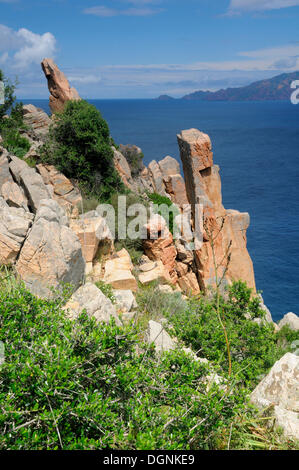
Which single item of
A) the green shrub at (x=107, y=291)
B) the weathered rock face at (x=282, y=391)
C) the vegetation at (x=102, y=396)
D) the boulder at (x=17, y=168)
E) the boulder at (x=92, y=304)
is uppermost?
the boulder at (x=17, y=168)

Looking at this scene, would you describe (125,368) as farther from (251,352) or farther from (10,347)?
(251,352)

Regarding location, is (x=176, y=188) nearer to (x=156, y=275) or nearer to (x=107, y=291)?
(x=156, y=275)

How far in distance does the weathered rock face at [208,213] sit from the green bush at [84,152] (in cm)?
508

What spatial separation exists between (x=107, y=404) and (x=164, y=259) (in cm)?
1164

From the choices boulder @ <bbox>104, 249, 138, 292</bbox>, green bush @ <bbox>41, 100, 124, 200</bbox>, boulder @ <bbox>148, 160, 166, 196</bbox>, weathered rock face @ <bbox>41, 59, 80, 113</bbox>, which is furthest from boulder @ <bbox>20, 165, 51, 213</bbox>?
boulder @ <bbox>148, 160, 166, 196</bbox>

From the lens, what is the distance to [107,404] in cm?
340

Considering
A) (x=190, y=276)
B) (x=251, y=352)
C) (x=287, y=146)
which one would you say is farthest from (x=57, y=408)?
(x=287, y=146)

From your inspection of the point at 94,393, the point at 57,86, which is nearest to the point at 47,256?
the point at 94,393

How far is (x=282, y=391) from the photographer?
15.5ft

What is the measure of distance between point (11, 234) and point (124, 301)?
289cm

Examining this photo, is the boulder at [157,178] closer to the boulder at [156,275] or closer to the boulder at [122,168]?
the boulder at [122,168]

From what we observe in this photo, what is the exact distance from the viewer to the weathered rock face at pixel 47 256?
7012mm

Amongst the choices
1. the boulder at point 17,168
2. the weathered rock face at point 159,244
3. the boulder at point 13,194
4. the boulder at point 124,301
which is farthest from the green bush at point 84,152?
the boulder at point 124,301

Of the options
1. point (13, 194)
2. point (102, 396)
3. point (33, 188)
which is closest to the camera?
point (102, 396)
